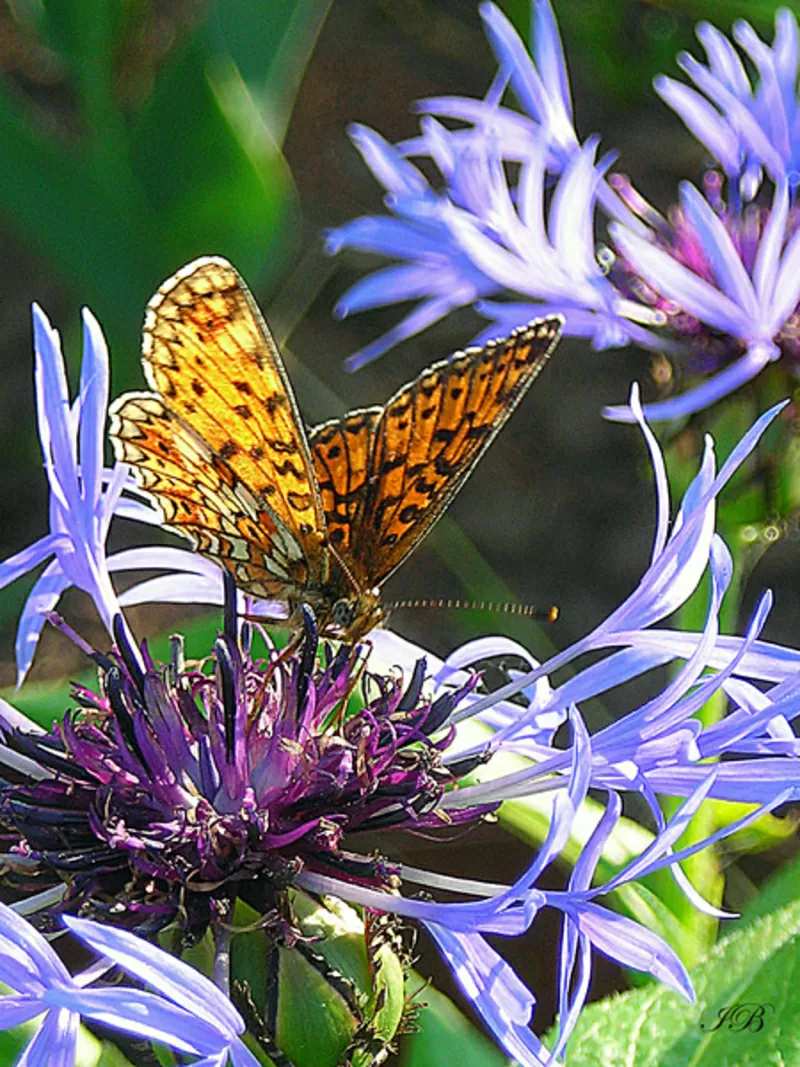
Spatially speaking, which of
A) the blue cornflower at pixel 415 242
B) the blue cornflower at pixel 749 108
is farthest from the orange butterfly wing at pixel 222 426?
the blue cornflower at pixel 749 108

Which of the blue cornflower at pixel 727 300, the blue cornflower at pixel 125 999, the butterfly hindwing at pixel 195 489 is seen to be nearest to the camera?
the blue cornflower at pixel 125 999

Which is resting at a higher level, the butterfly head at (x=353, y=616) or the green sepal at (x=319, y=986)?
the butterfly head at (x=353, y=616)

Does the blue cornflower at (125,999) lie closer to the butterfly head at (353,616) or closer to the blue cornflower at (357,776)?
the blue cornflower at (357,776)

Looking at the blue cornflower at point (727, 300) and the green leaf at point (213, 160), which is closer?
the blue cornflower at point (727, 300)

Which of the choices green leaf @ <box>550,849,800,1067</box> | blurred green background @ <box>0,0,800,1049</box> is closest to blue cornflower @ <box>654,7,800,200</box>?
blurred green background @ <box>0,0,800,1049</box>

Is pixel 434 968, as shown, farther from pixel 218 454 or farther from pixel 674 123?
pixel 674 123

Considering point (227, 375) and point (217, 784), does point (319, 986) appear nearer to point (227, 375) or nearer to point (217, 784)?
point (217, 784)

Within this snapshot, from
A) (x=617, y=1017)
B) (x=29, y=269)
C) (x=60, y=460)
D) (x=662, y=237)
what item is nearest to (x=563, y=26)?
(x=29, y=269)

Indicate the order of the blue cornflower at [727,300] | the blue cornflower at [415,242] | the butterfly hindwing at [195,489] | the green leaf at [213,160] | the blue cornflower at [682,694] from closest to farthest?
the blue cornflower at [682,694] < the butterfly hindwing at [195,489] < the blue cornflower at [727,300] < the blue cornflower at [415,242] < the green leaf at [213,160]

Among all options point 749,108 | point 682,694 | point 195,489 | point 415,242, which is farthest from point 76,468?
point 749,108
